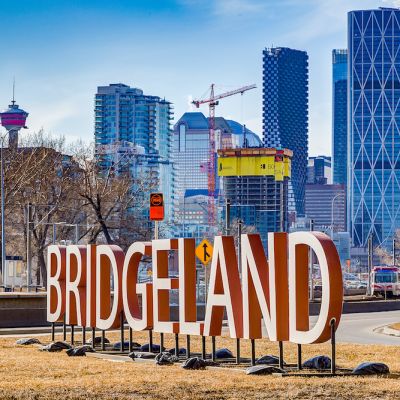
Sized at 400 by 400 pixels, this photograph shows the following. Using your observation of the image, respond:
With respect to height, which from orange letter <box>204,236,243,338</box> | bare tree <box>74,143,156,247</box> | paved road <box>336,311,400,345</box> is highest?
bare tree <box>74,143,156,247</box>

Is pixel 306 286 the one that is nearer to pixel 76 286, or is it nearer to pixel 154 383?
pixel 154 383

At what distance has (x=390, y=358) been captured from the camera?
28.7 metres

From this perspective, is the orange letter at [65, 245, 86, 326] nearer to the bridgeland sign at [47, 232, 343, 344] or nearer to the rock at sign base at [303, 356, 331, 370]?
the bridgeland sign at [47, 232, 343, 344]

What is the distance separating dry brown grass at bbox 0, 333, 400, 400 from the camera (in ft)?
66.1

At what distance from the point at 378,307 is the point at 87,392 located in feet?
182

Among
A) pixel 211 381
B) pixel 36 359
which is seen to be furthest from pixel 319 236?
pixel 36 359

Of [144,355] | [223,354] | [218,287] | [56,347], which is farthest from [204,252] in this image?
[218,287]

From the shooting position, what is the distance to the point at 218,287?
2628cm

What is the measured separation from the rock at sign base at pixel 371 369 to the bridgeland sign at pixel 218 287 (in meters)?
0.92

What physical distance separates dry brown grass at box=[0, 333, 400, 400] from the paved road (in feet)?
47.3

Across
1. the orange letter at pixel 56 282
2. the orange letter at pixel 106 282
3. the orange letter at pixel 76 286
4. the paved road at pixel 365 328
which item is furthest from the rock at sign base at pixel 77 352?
the paved road at pixel 365 328

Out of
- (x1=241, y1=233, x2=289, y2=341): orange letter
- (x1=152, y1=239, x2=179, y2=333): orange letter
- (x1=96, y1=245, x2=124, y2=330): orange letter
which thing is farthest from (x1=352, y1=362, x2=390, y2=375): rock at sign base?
(x1=96, y1=245, x2=124, y2=330): orange letter

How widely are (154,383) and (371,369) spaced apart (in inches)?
176

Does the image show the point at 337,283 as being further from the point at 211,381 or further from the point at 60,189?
the point at 60,189
